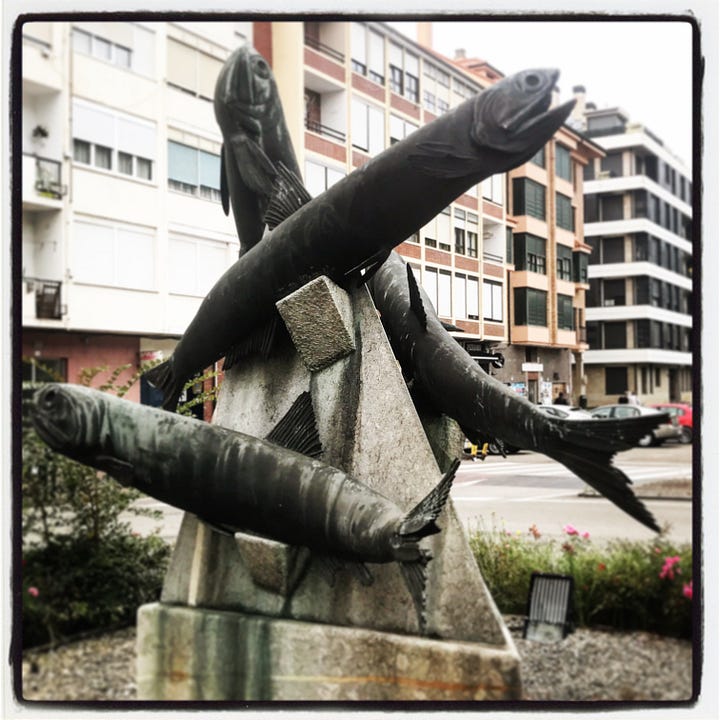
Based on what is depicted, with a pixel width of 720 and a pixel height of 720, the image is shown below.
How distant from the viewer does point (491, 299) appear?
4.45m

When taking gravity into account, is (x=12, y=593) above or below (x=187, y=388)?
below

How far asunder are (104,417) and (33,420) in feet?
0.86

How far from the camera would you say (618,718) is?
363cm

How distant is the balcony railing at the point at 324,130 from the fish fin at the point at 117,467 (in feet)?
6.52

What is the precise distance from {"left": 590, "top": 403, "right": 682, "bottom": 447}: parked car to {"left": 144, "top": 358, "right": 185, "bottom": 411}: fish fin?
1982 mm

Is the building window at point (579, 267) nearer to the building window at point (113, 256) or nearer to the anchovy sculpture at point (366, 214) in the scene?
the anchovy sculpture at point (366, 214)

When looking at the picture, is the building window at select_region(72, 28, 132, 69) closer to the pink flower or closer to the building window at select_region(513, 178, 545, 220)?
the building window at select_region(513, 178, 545, 220)

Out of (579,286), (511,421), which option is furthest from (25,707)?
(579,286)

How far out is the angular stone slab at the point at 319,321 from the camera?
3646 millimetres

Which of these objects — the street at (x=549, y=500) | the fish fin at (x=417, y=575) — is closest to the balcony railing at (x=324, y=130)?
the street at (x=549, y=500)

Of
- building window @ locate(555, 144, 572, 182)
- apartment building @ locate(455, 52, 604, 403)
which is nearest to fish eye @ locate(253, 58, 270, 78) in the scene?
apartment building @ locate(455, 52, 604, 403)

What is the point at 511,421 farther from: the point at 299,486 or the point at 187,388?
the point at 187,388

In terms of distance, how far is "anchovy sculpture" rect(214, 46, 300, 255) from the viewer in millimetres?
4207

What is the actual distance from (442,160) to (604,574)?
2.58 meters
